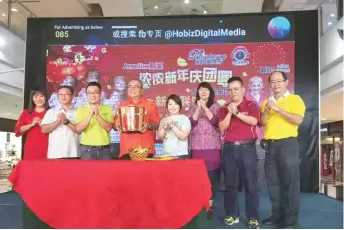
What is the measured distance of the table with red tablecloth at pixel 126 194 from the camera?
1995 millimetres

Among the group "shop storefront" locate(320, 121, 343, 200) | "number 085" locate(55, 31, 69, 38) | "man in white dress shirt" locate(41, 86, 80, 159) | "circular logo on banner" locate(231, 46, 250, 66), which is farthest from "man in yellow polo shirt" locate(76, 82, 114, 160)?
"shop storefront" locate(320, 121, 343, 200)

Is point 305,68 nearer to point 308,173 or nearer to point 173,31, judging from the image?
point 308,173

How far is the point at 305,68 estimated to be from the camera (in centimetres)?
442

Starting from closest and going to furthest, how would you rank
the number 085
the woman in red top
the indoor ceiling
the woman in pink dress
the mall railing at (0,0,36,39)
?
the woman in pink dress, the woman in red top, the number 085, the indoor ceiling, the mall railing at (0,0,36,39)

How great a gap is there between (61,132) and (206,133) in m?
1.09

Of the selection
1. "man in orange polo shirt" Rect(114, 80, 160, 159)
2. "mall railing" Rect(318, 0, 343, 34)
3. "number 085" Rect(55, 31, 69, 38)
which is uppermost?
"mall railing" Rect(318, 0, 343, 34)

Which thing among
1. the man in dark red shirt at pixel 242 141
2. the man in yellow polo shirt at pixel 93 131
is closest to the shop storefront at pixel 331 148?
the man in dark red shirt at pixel 242 141

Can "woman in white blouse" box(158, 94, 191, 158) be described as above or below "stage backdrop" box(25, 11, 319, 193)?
below

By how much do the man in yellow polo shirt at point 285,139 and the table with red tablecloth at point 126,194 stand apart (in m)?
0.85

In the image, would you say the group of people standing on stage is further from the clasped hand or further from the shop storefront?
the shop storefront

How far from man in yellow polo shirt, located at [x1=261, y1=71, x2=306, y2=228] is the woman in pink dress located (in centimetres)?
38

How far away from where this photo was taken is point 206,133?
2895 millimetres

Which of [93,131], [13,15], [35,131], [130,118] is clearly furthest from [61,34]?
[130,118]

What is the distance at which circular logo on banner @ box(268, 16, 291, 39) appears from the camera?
14.4 feet
